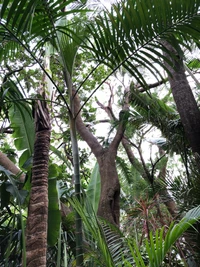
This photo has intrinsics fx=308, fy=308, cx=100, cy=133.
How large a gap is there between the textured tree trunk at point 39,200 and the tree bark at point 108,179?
6.96ft

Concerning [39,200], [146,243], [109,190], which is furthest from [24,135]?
[146,243]

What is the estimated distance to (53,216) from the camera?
318cm

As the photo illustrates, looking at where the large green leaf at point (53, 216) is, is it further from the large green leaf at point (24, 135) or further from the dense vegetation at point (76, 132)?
the large green leaf at point (24, 135)

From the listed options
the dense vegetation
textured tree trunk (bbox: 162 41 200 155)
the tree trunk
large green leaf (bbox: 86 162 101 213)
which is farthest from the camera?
the tree trunk

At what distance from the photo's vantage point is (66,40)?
7.47 feet

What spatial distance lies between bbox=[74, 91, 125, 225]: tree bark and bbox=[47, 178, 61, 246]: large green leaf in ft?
3.58

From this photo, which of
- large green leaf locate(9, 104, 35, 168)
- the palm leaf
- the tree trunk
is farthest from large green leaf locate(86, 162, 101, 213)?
the palm leaf

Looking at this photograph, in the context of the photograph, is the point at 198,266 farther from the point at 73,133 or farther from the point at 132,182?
the point at 132,182

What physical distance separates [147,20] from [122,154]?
849 cm

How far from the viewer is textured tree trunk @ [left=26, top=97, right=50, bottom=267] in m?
1.83

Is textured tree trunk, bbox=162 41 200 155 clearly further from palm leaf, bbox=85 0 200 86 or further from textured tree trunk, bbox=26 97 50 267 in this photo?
textured tree trunk, bbox=26 97 50 267

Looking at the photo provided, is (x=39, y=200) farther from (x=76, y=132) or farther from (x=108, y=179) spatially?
(x=108, y=179)

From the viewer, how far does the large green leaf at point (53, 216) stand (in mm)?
3146

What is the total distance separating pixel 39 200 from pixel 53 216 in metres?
1.25
